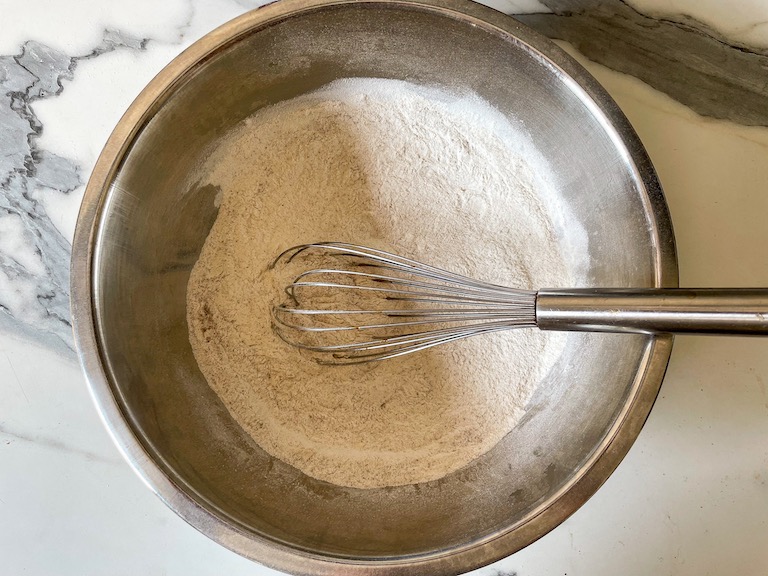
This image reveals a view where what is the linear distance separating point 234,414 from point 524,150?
1.94 ft

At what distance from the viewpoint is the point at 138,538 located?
938 millimetres

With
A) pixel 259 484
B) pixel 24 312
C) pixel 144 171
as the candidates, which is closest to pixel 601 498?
pixel 259 484

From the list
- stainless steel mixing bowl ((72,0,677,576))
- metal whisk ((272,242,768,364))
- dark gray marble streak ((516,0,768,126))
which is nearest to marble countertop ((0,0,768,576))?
dark gray marble streak ((516,0,768,126))

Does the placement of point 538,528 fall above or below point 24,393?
below

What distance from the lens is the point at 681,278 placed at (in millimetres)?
919

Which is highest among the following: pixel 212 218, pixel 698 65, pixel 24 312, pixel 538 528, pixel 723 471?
pixel 698 65

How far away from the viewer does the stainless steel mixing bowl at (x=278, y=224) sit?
747 mm

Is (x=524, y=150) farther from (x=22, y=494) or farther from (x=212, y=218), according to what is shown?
(x=22, y=494)

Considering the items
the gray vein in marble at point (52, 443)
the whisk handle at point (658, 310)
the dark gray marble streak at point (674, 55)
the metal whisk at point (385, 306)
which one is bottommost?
the gray vein in marble at point (52, 443)

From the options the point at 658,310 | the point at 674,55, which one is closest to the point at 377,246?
the point at 658,310

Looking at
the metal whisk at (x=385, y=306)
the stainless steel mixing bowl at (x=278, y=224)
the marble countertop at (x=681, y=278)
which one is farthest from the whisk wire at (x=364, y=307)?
the marble countertop at (x=681, y=278)

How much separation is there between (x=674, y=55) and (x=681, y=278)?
34cm

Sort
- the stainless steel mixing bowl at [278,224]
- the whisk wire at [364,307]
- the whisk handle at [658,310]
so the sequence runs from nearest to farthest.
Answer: the whisk handle at [658,310]
the stainless steel mixing bowl at [278,224]
the whisk wire at [364,307]

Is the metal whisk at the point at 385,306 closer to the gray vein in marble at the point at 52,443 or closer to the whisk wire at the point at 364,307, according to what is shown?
the whisk wire at the point at 364,307
